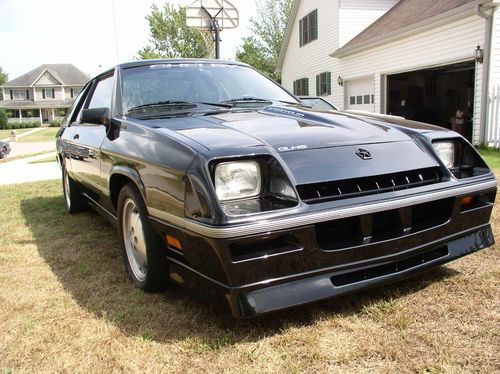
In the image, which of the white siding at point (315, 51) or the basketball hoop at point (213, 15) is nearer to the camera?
the basketball hoop at point (213, 15)

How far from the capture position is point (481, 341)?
209cm

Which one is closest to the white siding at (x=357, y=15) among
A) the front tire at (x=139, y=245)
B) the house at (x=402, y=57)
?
the house at (x=402, y=57)

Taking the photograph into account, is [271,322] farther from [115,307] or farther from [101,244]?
[101,244]

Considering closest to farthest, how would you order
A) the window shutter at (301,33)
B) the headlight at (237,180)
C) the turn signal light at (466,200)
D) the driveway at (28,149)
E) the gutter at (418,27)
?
the headlight at (237,180), the turn signal light at (466,200), the gutter at (418,27), the driveway at (28,149), the window shutter at (301,33)

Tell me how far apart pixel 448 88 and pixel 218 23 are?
13.2 m

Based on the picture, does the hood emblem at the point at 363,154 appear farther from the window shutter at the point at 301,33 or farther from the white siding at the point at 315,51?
the window shutter at the point at 301,33

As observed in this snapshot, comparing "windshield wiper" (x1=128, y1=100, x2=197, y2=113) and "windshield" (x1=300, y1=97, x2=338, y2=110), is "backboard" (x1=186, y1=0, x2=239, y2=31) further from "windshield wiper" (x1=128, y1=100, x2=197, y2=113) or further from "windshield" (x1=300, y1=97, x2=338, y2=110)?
"windshield wiper" (x1=128, y1=100, x2=197, y2=113)

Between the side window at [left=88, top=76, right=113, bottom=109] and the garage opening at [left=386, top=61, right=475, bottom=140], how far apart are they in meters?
15.7

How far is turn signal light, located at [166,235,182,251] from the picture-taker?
7.48 ft

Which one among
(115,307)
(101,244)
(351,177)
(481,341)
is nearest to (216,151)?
(351,177)

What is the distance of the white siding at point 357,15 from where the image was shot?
56.8ft

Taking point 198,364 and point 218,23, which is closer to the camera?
point 198,364

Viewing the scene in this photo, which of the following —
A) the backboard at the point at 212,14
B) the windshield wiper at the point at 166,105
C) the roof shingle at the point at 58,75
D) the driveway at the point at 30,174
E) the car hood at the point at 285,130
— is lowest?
the driveway at the point at 30,174

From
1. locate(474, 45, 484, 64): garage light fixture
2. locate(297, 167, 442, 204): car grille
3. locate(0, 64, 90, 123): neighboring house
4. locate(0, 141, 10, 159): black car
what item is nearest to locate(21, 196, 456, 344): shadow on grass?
locate(297, 167, 442, 204): car grille
